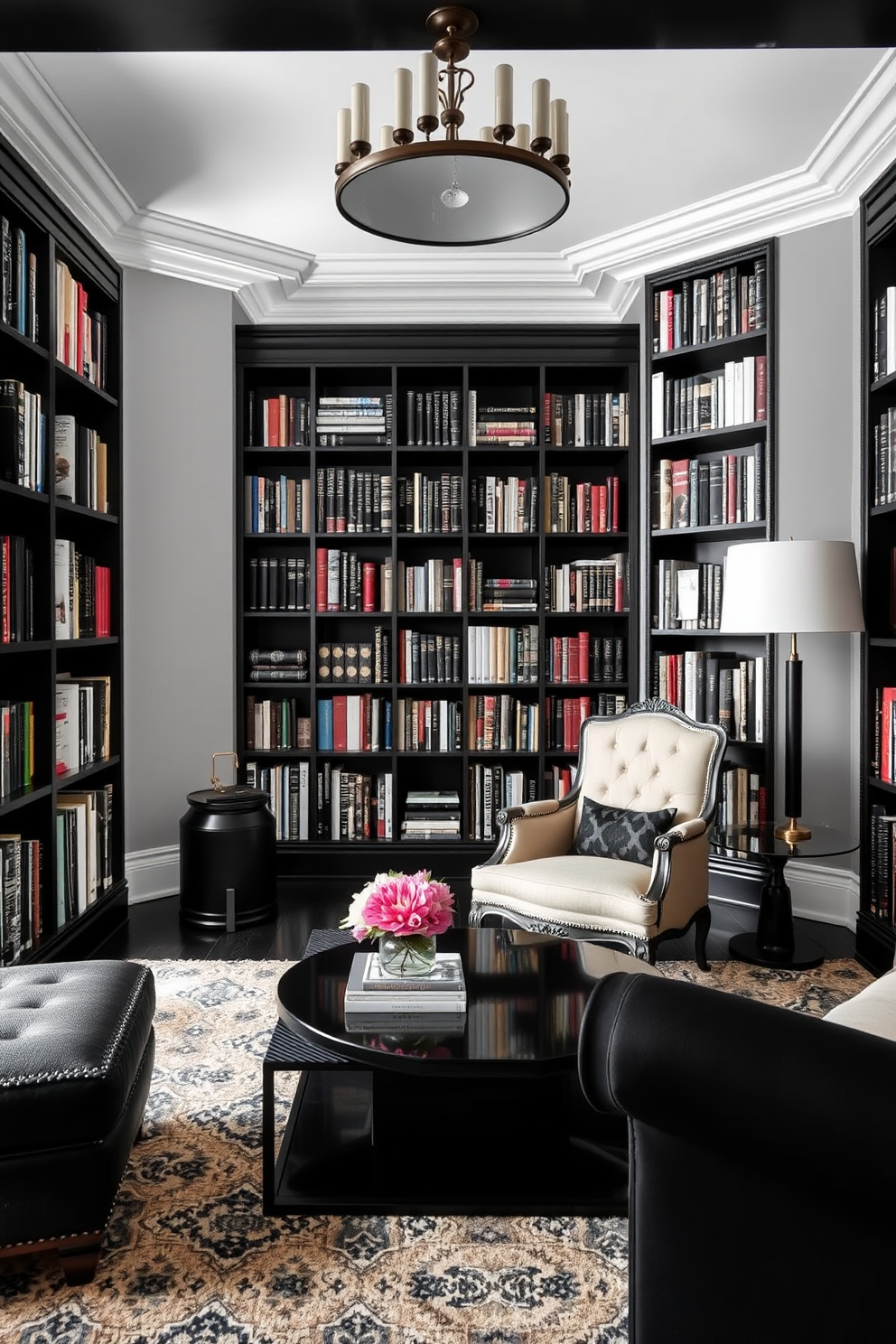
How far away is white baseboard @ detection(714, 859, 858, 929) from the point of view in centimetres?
380

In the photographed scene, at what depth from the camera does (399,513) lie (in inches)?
182

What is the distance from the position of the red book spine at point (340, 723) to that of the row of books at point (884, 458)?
2576 mm

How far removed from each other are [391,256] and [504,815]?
2661 mm

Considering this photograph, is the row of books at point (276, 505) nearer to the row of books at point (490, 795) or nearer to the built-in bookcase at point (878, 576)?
the row of books at point (490, 795)

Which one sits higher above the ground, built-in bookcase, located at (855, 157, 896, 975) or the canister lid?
built-in bookcase, located at (855, 157, 896, 975)

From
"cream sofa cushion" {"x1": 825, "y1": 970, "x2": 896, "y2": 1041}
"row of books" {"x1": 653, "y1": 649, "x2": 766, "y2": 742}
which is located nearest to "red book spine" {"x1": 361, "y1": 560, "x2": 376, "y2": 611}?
"row of books" {"x1": 653, "y1": 649, "x2": 766, "y2": 742}

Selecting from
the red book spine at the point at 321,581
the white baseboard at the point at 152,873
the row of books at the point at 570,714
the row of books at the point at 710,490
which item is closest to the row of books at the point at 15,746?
the white baseboard at the point at 152,873

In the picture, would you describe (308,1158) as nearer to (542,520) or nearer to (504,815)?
(504,815)

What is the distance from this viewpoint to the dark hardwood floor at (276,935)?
11.6 feet

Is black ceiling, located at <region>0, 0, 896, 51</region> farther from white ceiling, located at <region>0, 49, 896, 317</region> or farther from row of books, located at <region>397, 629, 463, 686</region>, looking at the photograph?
row of books, located at <region>397, 629, 463, 686</region>

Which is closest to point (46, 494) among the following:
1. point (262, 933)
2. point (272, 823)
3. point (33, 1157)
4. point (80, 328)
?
point (80, 328)

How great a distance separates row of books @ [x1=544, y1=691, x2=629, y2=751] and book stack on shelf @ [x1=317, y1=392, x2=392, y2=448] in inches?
63.0

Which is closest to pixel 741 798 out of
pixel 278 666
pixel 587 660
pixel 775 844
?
pixel 775 844

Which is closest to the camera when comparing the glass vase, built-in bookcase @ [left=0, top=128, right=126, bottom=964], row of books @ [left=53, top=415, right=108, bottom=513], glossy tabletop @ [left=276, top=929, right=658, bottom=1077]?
glossy tabletop @ [left=276, top=929, right=658, bottom=1077]
